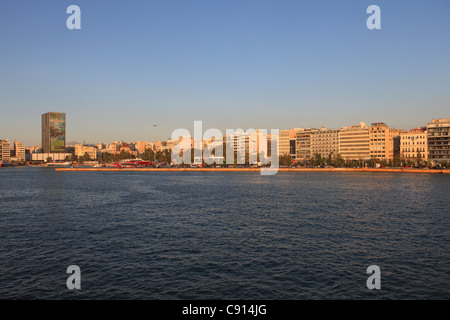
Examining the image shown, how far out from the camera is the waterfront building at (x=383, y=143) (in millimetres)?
183250

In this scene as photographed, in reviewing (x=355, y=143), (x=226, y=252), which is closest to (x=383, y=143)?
(x=355, y=143)

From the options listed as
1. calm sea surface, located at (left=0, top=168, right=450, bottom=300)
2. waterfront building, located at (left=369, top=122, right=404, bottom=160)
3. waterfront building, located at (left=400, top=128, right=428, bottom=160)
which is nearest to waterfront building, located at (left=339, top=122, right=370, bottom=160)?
waterfront building, located at (left=369, top=122, right=404, bottom=160)

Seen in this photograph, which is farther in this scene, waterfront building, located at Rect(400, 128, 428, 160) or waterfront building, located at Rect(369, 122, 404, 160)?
waterfront building, located at Rect(369, 122, 404, 160)

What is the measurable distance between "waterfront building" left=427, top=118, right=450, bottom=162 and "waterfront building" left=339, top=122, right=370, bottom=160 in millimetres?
33318

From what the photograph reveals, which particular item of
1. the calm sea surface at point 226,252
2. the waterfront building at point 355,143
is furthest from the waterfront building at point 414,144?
the calm sea surface at point 226,252

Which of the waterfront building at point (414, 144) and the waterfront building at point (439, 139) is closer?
the waterfront building at point (439, 139)

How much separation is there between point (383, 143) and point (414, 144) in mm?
16959

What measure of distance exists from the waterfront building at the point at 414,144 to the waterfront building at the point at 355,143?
1839cm

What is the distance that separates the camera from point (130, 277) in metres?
Result: 19.8

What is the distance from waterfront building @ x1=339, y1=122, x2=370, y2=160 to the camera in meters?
188

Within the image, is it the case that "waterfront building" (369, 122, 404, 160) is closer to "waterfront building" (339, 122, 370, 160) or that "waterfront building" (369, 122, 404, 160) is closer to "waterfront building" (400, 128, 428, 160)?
"waterfront building" (339, 122, 370, 160)

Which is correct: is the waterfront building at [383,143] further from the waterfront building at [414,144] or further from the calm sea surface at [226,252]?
the calm sea surface at [226,252]

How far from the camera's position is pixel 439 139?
155500 mm
